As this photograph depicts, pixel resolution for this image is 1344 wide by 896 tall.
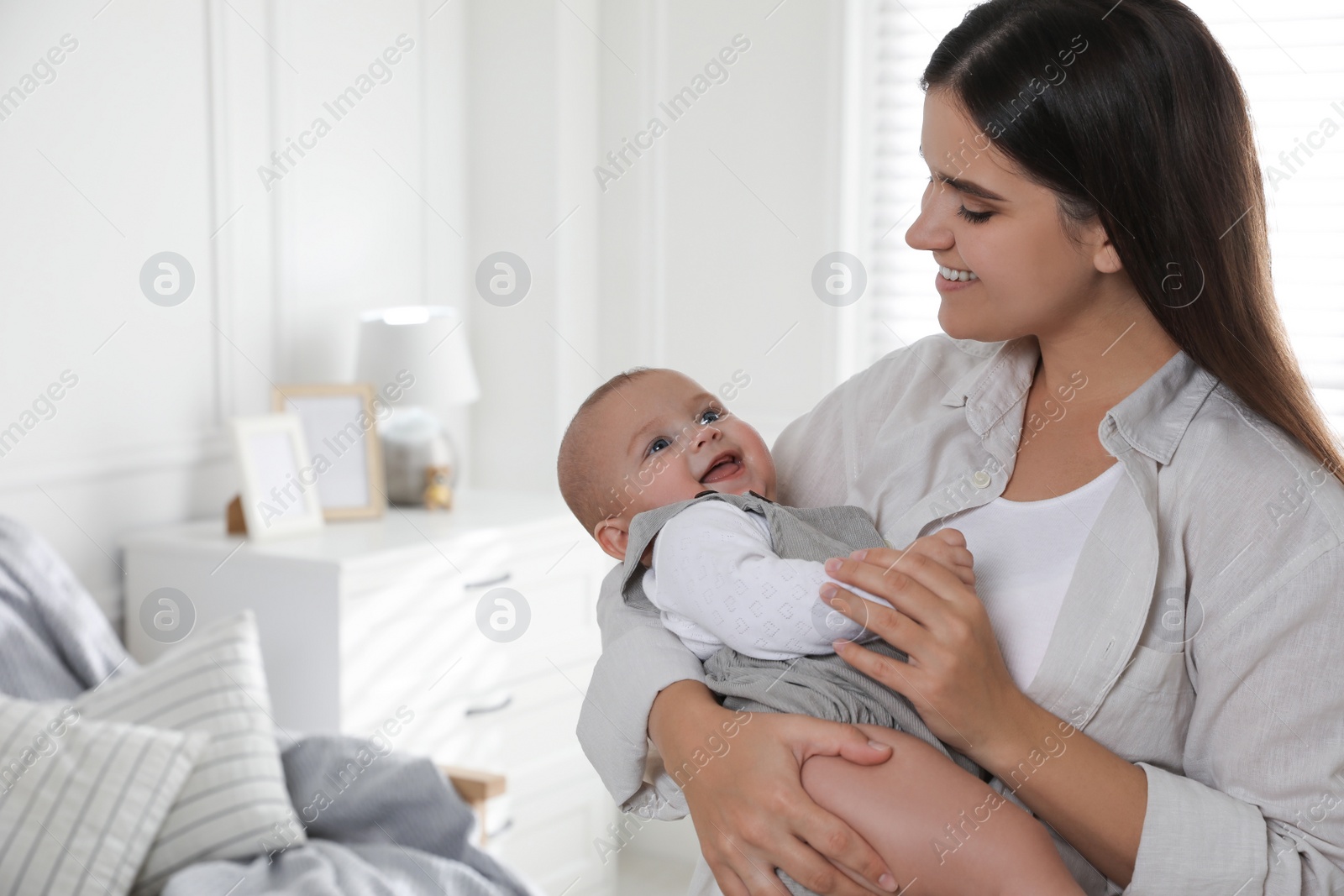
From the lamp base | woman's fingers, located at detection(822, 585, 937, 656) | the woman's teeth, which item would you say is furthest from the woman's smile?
Result: the lamp base

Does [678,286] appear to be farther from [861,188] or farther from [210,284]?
[210,284]

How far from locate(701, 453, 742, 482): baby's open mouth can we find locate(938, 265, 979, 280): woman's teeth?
348 mm

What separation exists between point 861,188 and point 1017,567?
8.06 feet

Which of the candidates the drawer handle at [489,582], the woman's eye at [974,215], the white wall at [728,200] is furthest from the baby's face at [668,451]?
the white wall at [728,200]

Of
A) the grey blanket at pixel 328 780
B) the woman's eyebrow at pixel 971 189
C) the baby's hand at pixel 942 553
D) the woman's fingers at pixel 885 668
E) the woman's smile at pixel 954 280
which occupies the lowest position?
the grey blanket at pixel 328 780

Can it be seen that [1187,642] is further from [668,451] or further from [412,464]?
[412,464]

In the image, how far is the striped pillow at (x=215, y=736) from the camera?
74.9 inches

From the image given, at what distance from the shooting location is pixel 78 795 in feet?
5.94

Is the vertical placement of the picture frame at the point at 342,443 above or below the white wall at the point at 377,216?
below

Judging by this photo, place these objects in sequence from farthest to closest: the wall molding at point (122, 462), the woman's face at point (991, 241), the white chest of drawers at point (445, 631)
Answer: the white chest of drawers at point (445, 631) → the wall molding at point (122, 462) → the woman's face at point (991, 241)

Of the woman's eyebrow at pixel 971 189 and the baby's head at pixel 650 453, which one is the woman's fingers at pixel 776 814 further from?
the woman's eyebrow at pixel 971 189

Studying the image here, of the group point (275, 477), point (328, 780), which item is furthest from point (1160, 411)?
point (275, 477)

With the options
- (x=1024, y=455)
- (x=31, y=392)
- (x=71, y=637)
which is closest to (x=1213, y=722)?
(x=1024, y=455)

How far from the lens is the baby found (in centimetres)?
98
